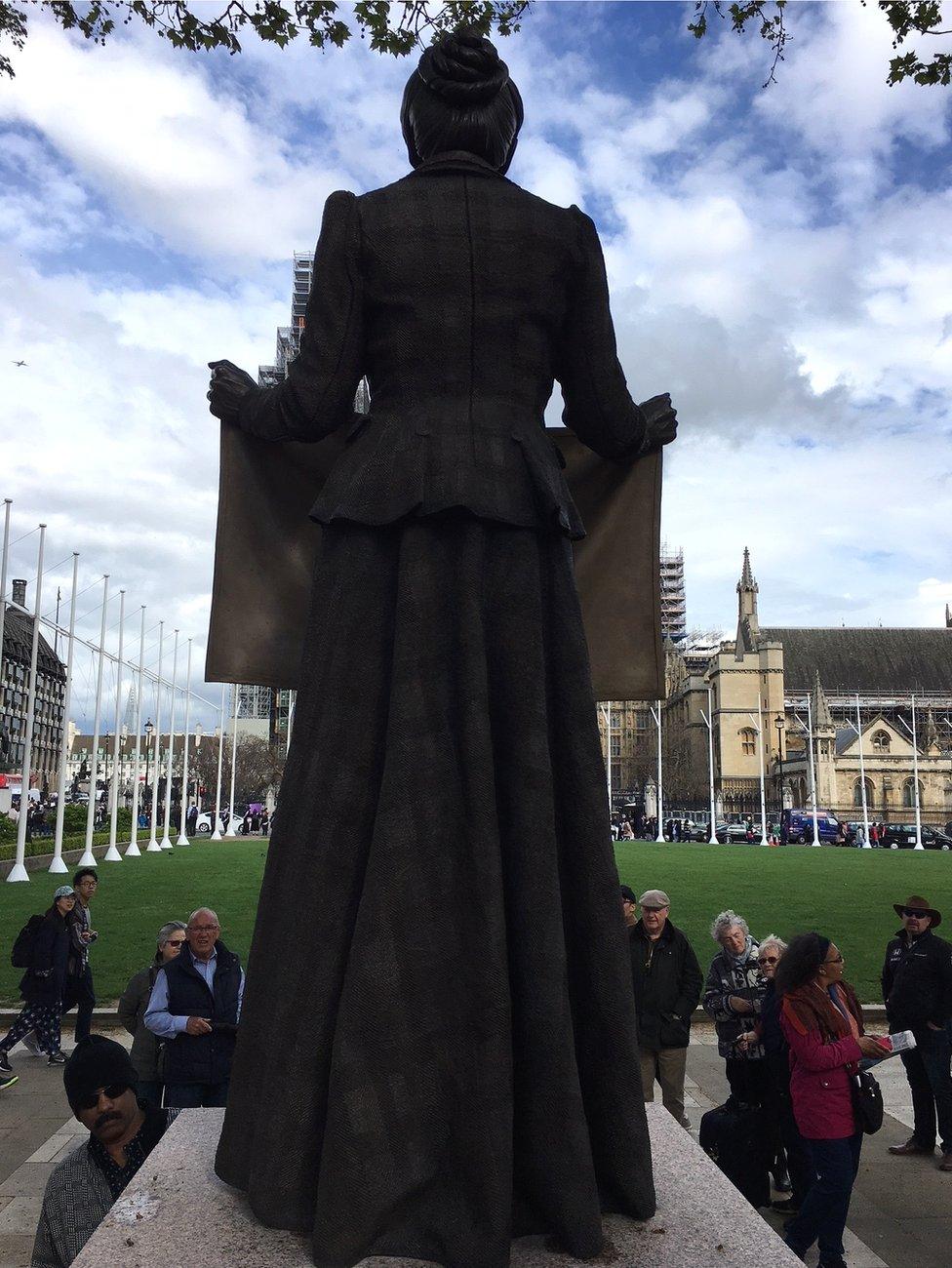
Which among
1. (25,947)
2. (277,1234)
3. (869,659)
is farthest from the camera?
(869,659)

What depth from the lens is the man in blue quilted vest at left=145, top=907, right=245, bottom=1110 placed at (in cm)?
615

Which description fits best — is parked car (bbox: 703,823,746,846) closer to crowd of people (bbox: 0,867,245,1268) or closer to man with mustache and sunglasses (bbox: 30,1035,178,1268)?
crowd of people (bbox: 0,867,245,1268)

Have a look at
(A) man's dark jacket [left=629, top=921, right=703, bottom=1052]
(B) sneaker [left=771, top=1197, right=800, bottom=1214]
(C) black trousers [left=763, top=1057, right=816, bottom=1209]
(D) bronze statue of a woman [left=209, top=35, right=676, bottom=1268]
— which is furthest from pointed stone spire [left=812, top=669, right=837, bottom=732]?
(D) bronze statue of a woman [left=209, top=35, right=676, bottom=1268]

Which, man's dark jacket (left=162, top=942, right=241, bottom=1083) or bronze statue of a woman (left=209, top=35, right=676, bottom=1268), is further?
man's dark jacket (left=162, top=942, right=241, bottom=1083)

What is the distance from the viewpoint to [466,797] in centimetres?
262

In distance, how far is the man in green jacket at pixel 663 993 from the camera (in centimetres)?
779

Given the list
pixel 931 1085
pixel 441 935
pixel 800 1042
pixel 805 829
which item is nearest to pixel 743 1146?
pixel 800 1042

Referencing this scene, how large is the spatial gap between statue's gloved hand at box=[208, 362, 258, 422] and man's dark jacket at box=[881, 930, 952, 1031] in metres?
7.27

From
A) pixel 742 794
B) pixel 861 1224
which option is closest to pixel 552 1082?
pixel 861 1224

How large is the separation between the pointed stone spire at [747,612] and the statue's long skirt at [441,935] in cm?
9610

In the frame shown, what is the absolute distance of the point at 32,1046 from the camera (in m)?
11.1

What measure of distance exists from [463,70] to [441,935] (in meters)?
2.36

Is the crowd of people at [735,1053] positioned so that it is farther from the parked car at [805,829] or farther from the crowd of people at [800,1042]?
the parked car at [805,829]

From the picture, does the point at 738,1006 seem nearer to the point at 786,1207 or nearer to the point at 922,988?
the point at 786,1207
